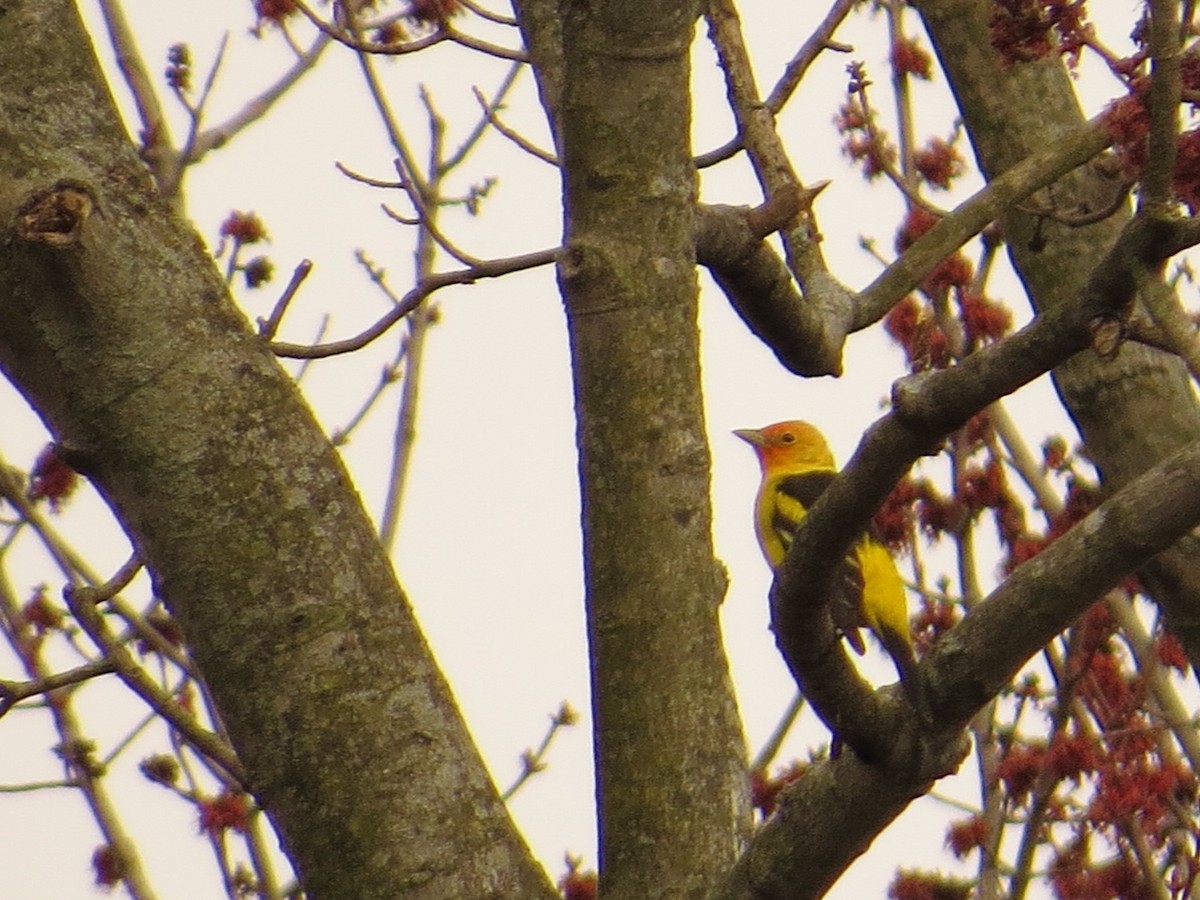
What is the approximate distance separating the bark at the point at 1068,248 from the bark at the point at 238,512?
2.07 metres

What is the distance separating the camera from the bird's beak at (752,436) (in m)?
6.52

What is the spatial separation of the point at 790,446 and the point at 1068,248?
2402 mm

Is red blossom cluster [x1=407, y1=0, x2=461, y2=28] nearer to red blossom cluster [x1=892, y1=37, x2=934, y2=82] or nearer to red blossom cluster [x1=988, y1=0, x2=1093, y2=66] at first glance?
red blossom cluster [x1=892, y1=37, x2=934, y2=82]

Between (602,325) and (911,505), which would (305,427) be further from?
(911,505)

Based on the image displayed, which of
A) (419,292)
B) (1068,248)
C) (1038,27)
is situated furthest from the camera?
(1068,248)

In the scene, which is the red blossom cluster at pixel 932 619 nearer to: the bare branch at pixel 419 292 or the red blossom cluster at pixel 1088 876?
the red blossom cluster at pixel 1088 876

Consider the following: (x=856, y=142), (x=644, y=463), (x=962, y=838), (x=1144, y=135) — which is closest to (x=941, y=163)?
(x=856, y=142)

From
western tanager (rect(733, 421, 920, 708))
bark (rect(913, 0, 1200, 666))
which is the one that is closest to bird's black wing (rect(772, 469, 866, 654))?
western tanager (rect(733, 421, 920, 708))

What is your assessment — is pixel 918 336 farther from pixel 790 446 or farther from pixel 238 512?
pixel 238 512

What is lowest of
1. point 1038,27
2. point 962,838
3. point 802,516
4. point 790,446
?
point 962,838

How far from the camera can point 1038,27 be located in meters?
3.08

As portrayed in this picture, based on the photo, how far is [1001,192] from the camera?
3365mm

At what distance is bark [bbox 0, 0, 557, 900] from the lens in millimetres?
2225

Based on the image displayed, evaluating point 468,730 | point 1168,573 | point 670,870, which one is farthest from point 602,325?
point 1168,573
